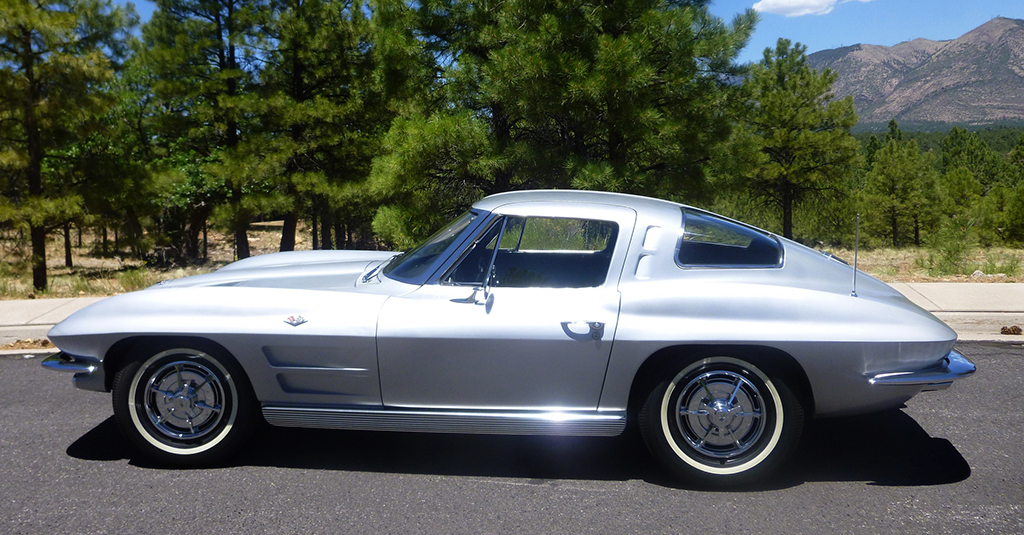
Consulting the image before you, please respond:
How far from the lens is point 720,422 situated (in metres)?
3.54

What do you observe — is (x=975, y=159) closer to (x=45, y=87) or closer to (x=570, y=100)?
(x=570, y=100)

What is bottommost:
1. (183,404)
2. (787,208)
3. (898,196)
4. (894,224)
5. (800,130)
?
(894,224)

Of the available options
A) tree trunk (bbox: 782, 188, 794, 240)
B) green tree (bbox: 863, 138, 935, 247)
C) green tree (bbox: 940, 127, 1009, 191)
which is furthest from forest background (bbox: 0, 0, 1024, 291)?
green tree (bbox: 940, 127, 1009, 191)

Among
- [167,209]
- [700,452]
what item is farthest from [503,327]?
[167,209]

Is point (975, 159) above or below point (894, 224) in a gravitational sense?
above

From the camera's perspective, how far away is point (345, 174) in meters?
19.9

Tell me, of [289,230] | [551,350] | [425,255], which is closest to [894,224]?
[289,230]

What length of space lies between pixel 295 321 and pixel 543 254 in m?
1.58

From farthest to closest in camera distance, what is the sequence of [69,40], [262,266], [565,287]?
1. [69,40]
2. [262,266]
3. [565,287]

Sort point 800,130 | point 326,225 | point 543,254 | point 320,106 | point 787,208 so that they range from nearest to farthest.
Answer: point 543,254 → point 320,106 → point 326,225 → point 800,130 → point 787,208

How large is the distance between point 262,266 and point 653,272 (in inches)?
100

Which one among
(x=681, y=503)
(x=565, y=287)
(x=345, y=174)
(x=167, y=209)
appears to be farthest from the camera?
(x=167, y=209)

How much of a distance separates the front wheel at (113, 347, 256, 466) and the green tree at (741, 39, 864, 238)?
29.3m

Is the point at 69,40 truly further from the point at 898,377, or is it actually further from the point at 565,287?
the point at 898,377
